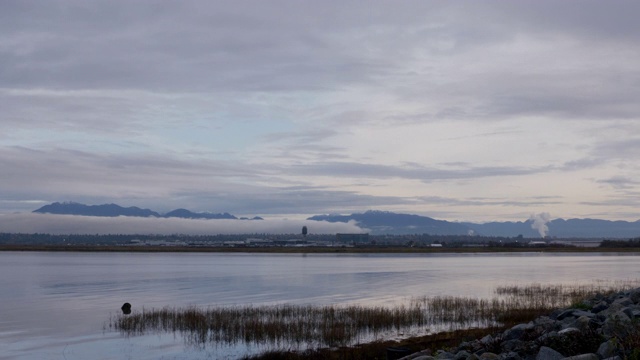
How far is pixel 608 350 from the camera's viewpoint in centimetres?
1227

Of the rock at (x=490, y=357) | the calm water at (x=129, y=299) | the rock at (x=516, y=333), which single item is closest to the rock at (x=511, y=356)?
the rock at (x=490, y=357)

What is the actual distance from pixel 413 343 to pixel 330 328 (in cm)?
517

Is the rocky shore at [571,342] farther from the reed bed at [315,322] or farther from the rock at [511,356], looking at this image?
the reed bed at [315,322]

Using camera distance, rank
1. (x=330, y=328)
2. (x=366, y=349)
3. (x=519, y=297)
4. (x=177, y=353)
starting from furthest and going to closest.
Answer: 1. (x=519, y=297)
2. (x=330, y=328)
3. (x=177, y=353)
4. (x=366, y=349)

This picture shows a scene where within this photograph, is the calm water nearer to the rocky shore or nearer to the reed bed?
the reed bed

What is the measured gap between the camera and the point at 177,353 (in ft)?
88.1

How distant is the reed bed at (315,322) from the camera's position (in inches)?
1155

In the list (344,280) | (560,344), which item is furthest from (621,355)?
(344,280)

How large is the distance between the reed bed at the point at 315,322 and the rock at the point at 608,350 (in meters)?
16.0

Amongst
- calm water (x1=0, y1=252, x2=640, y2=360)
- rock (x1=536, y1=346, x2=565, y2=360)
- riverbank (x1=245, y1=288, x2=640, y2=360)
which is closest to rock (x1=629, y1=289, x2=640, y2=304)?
riverbank (x1=245, y1=288, x2=640, y2=360)

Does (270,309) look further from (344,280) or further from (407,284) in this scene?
(344,280)

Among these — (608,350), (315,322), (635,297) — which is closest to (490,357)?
(608,350)

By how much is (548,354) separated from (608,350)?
1178mm

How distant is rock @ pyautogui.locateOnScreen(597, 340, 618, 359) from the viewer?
480 inches
